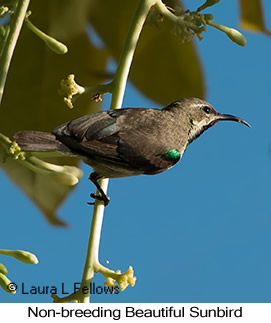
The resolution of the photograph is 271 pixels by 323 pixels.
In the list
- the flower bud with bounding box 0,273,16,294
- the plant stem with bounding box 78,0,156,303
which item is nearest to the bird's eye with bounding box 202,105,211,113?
the plant stem with bounding box 78,0,156,303

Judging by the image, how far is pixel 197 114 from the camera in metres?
1.50

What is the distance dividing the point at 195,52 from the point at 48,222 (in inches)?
18.9

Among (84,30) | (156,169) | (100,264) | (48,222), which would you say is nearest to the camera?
(100,264)

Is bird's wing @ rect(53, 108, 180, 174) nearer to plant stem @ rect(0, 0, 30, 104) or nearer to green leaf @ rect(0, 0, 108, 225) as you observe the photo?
plant stem @ rect(0, 0, 30, 104)

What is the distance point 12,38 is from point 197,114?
38 cm

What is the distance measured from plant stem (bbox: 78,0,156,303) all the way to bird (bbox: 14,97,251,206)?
0.06 feet

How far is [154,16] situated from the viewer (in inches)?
56.1

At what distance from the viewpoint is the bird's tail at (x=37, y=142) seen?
1.28m

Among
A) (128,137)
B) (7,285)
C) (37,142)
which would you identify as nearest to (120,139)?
(128,137)

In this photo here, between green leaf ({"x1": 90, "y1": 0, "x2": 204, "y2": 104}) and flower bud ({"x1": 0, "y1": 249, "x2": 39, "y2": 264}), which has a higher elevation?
green leaf ({"x1": 90, "y1": 0, "x2": 204, "y2": 104})

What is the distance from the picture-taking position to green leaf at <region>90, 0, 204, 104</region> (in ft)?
6.00

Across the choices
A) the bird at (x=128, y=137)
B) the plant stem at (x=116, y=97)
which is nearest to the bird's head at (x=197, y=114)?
the bird at (x=128, y=137)

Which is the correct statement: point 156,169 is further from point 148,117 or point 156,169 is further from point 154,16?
point 154,16
